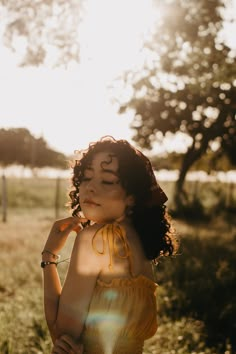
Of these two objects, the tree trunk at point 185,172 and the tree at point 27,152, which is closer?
the tree trunk at point 185,172

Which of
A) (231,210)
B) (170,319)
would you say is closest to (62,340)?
(170,319)

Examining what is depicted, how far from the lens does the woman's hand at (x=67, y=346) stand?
1.79 meters

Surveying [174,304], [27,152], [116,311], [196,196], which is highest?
[116,311]

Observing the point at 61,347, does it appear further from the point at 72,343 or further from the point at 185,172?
the point at 185,172

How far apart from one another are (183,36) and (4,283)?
16.7 ft

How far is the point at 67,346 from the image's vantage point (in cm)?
180

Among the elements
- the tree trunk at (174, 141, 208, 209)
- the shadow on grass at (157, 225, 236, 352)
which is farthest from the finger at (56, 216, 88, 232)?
the tree trunk at (174, 141, 208, 209)

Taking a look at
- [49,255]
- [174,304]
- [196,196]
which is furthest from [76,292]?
[196,196]

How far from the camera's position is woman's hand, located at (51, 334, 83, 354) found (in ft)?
5.89

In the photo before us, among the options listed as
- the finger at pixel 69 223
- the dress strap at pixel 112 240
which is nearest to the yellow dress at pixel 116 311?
the dress strap at pixel 112 240

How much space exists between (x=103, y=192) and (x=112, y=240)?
245 millimetres

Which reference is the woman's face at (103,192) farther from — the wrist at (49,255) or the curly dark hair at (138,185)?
the wrist at (49,255)

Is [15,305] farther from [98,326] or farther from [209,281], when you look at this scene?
[98,326]

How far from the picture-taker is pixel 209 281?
21.0 feet
